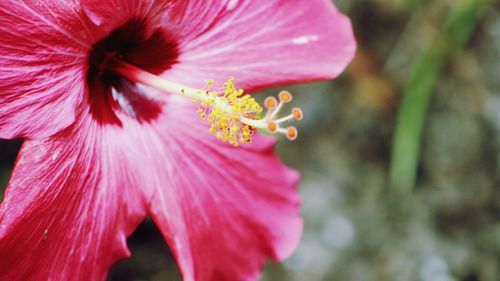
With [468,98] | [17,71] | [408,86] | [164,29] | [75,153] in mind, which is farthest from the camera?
[468,98]

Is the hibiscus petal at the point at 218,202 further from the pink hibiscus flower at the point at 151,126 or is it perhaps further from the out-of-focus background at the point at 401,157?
the out-of-focus background at the point at 401,157

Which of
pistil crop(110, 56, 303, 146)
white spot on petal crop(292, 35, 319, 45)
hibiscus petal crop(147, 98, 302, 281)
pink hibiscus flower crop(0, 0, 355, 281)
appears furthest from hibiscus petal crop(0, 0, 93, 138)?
white spot on petal crop(292, 35, 319, 45)

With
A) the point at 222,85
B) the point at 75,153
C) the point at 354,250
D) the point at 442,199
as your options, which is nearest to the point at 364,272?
the point at 354,250

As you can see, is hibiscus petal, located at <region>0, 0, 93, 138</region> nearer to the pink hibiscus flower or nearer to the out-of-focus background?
the pink hibiscus flower

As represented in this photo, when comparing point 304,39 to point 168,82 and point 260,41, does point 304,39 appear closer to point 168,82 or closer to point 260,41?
point 260,41

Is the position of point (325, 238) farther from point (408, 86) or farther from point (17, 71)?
point (17, 71)
